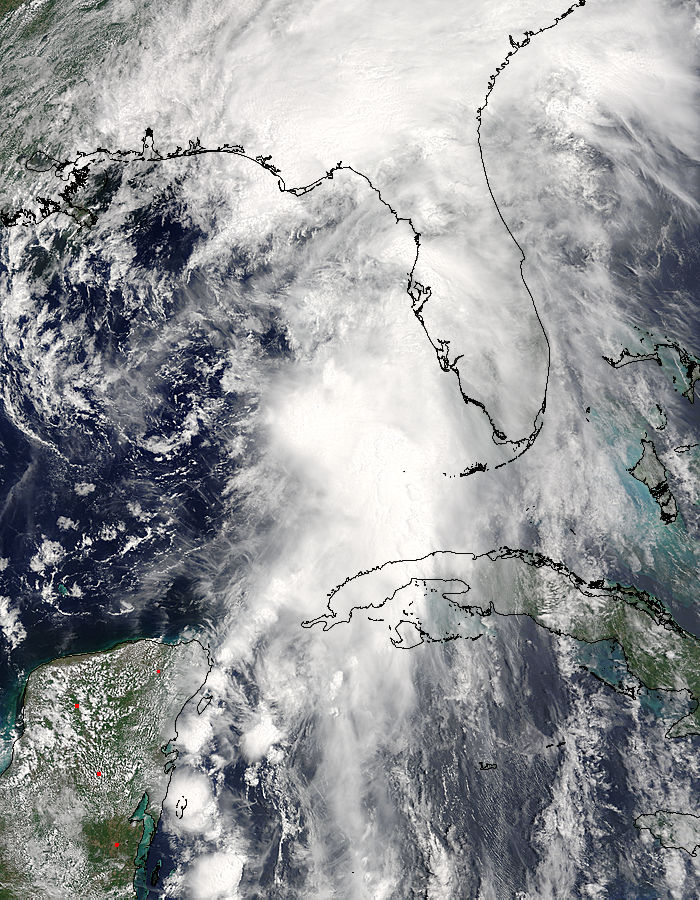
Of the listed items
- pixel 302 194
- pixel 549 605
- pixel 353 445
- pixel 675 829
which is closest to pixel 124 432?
pixel 353 445

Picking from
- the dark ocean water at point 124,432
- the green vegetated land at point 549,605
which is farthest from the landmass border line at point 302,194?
the green vegetated land at point 549,605

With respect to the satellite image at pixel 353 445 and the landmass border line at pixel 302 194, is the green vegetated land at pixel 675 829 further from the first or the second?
the landmass border line at pixel 302 194

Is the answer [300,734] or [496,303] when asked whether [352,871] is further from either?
[496,303]

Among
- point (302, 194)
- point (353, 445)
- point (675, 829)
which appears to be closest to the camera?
point (675, 829)

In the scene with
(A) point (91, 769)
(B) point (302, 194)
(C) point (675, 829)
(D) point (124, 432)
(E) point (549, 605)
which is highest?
(B) point (302, 194)

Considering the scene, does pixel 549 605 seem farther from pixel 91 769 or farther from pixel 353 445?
pixel 91 769

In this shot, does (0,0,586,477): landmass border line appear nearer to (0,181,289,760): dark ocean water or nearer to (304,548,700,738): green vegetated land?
(0,181,289,760): dark ocean water
